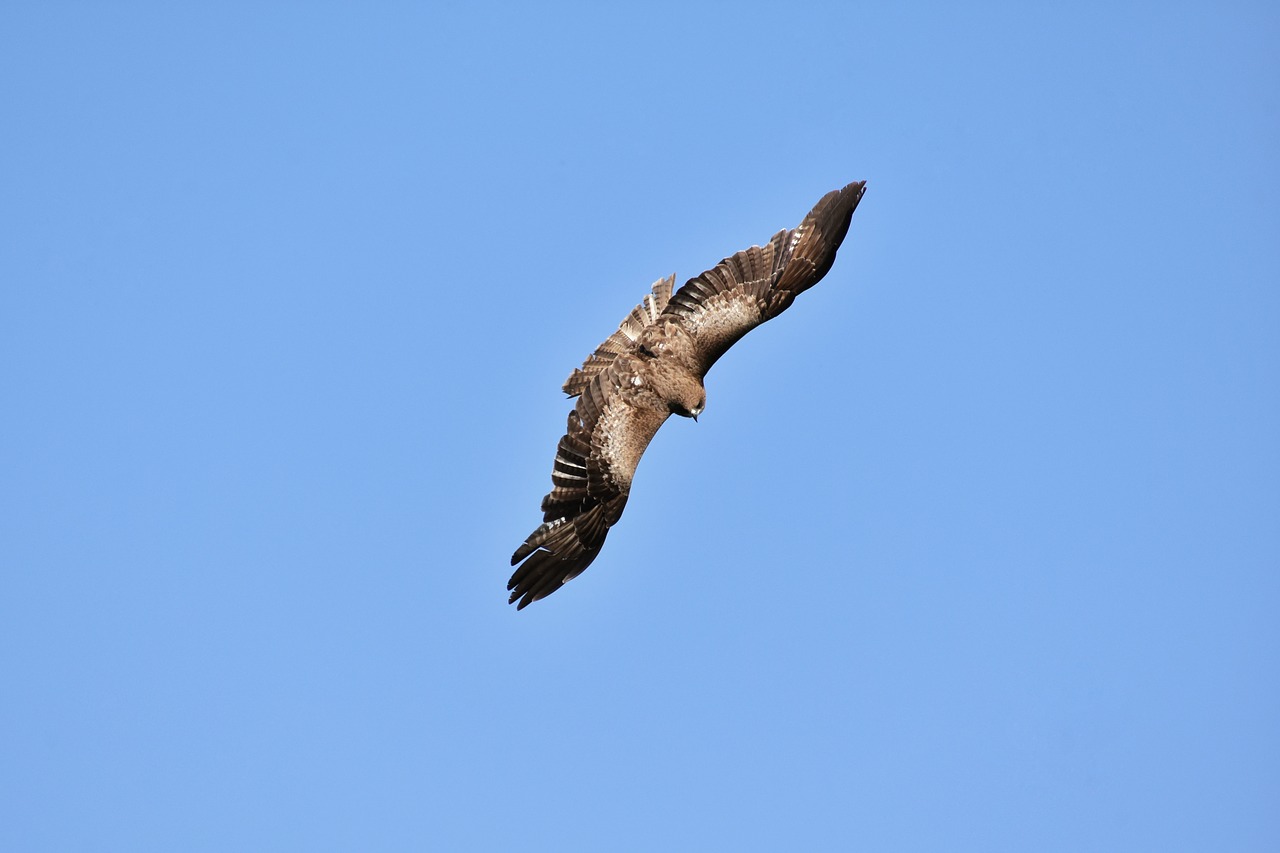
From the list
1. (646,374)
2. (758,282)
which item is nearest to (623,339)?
(646,374)

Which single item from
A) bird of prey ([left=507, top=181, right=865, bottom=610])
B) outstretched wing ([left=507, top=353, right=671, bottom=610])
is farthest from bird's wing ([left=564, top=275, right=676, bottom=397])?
outstretched wing ([left=507, top=353, right=671, bottom=610])

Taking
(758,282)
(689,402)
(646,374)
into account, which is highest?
(758,282)

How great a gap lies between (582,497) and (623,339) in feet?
8.78

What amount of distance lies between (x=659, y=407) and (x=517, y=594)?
3.04 meters

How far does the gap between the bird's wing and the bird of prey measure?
0.05 feet

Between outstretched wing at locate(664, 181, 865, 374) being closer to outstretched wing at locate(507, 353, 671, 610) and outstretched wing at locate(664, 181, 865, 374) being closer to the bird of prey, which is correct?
the bird of prey

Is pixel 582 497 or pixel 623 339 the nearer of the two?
pixel 582 497

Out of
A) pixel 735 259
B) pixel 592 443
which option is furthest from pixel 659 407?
pixel 735 259

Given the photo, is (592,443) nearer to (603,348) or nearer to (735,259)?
(603,348)

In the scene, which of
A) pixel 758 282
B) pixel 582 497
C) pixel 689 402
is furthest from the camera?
pixel 758 282

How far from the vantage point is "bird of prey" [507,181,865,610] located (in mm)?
19172

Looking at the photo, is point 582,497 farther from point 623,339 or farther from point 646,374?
point 623,339

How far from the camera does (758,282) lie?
20391 mm

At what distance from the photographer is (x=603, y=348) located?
2091 cm
